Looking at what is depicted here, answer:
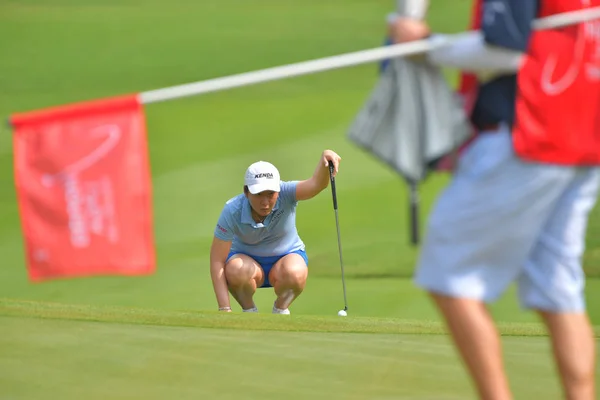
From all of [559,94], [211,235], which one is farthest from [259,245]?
[559,94]

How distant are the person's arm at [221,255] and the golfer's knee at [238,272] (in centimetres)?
3

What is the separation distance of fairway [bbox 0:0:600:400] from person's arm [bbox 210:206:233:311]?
31cm

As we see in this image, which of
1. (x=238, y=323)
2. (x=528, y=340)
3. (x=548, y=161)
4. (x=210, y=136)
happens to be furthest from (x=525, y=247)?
(x=210, y=136)

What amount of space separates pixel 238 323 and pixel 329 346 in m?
0.58

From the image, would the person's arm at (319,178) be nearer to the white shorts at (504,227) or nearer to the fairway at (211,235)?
the fairway at (211,235)

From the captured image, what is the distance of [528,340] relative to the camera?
4.19 meters

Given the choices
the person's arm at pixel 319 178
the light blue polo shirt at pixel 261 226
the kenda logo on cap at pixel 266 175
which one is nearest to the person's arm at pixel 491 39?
the person's arm at pixel 319 178

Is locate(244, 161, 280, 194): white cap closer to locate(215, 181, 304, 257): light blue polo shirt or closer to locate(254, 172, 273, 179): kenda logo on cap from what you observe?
locate(254, 172, 273, 179): kenda logo on cap

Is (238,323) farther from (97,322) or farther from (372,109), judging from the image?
(372,109)

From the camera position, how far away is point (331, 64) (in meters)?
2.62

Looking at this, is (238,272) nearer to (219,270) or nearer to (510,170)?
(219,270)

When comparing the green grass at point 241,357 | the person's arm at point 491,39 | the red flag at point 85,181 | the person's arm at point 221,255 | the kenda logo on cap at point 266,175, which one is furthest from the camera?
the person's arm at point 221,255

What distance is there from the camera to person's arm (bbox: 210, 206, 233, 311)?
5.73 metres

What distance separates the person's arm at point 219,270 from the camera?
5754 mm
